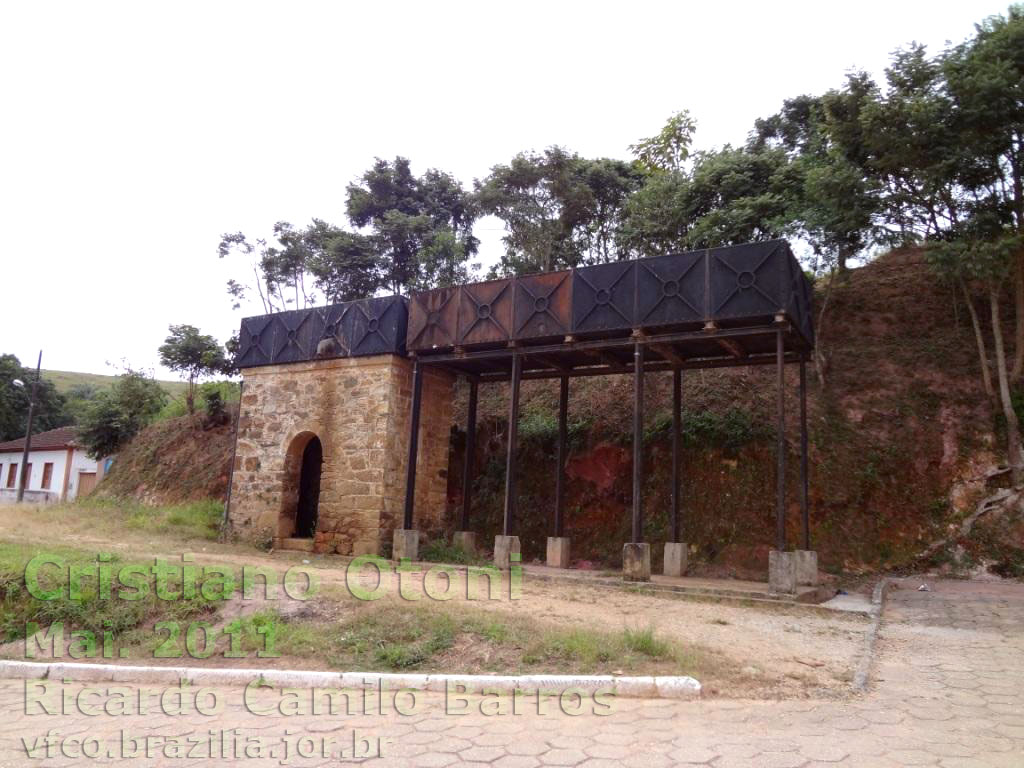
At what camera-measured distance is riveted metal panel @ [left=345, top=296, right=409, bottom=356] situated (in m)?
13.0

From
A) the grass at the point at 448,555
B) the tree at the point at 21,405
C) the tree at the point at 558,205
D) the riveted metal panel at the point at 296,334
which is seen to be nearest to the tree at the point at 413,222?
the tree at the point at 558,205

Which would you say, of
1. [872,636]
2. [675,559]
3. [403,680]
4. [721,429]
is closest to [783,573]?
[872,636]

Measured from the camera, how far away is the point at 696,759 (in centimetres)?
331

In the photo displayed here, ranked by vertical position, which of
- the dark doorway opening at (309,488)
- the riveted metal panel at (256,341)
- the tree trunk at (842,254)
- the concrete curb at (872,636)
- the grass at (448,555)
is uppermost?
the tree trunk at (842,254)

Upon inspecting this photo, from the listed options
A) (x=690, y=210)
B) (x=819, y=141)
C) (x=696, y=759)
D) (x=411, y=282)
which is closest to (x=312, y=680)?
(x=696, y=759)

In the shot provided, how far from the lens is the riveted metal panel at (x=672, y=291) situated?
34.1 ft

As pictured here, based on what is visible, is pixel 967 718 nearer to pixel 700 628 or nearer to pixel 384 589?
pixel 700 628

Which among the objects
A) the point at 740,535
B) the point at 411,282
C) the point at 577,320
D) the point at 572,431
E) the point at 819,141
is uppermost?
the point at 819,141

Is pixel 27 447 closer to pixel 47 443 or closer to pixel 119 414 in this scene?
pixel 47 443

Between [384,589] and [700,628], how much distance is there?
11.2ft

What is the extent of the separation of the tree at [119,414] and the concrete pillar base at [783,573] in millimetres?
20719

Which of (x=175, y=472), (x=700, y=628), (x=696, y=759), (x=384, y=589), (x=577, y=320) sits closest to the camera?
(x=696, y=759)

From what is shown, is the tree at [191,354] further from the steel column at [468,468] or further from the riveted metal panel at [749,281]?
the riveted metal panel at [749,281]

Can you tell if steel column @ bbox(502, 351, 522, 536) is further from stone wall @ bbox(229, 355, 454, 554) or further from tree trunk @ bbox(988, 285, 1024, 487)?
tree trunk @ bbox(988, 285, 1024, 487)
